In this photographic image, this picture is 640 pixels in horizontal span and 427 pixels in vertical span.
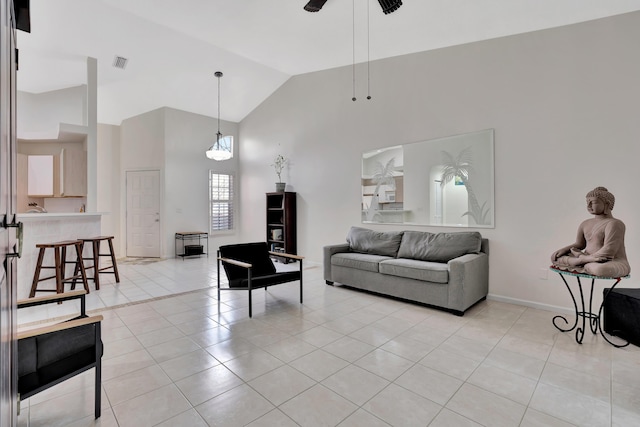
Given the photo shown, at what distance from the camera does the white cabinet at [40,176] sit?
5.31 m

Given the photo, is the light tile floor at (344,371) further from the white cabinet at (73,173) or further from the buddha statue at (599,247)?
the white cabinet at (73,173)

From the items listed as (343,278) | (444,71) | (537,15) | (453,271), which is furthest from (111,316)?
(537,15)

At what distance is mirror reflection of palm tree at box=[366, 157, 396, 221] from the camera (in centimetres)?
494

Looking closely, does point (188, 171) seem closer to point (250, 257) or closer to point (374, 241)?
point (250, 257)

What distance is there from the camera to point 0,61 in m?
0.98

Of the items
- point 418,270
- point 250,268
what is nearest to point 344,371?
point 250,268

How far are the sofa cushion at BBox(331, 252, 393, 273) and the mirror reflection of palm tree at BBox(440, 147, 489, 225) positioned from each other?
1.29 meters

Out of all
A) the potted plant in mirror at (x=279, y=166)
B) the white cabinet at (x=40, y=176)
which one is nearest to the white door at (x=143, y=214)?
the white cabinet at (x=40, y=176)

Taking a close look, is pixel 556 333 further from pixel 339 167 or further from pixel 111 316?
pixel 111 316

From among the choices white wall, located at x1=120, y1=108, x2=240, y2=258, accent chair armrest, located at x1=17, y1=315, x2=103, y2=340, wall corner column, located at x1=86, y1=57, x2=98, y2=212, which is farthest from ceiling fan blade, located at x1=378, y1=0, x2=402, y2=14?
white wall, located at x1=120, y1=108, x2=240, y2=258

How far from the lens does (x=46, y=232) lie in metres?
4.22

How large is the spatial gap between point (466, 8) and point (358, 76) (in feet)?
6.86

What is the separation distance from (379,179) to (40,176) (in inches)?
228

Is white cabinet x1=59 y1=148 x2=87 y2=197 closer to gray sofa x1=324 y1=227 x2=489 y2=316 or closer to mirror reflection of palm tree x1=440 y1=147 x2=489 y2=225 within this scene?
gray sofa x1=324 y1=227 x2=489 y2=316
